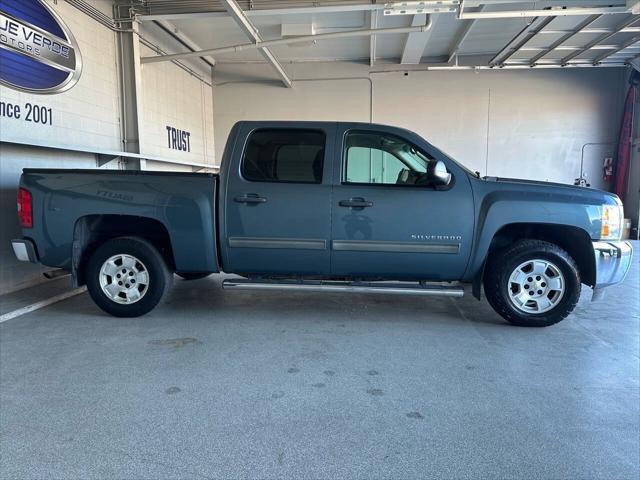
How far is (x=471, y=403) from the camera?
299 centimetres

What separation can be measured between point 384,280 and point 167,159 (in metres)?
6.35

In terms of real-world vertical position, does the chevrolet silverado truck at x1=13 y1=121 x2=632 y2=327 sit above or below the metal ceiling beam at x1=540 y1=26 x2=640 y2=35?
below

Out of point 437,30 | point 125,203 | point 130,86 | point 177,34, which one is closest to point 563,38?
point 437,30

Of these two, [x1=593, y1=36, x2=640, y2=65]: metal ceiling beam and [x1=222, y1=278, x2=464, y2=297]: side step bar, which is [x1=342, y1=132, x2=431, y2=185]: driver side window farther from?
[x1=593, y1=36, x2=640, y2=65]: metal ceiling beam

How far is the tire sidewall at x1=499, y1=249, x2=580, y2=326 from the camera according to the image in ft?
14.3

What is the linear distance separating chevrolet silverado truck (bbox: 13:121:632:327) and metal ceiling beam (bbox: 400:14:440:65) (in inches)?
232

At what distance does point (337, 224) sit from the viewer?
177 inches

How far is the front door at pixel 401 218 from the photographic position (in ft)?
14.6

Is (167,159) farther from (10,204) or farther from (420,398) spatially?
(420,398)

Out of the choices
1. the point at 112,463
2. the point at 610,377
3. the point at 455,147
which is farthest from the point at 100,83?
the point at 455,147

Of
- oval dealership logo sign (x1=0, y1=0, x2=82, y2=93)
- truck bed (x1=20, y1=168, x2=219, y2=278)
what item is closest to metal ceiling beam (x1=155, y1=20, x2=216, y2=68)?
oval dealership logo sign (x1=0, y1=0, x2=82, y2=93)

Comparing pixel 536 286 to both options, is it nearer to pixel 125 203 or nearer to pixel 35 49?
pixel 125 203

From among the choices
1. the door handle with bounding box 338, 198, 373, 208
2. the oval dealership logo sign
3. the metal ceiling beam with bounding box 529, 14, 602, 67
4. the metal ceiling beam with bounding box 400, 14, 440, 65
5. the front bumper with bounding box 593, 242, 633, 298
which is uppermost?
the metal ceiling beam with bounding box 400, 14, 440, 65

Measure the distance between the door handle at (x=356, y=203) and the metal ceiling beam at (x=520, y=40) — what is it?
703 cm
